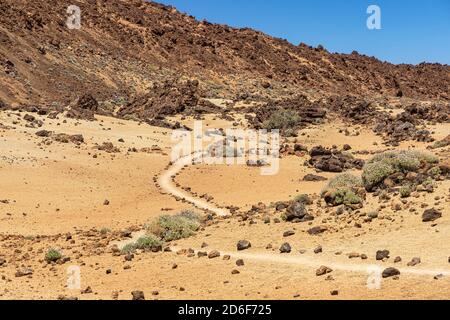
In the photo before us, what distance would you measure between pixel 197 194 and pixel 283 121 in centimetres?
2248

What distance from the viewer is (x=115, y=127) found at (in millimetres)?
47156

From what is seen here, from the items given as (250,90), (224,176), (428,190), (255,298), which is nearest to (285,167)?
(224,176)

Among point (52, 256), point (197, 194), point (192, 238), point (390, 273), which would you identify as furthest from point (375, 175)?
point (197, 194)

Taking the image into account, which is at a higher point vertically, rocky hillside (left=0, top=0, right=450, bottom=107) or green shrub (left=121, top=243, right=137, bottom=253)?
rocky hillside (left=0, top=0, right=450, bottom=107)

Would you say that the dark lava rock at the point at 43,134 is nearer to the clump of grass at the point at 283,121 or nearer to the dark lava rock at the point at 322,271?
the clump of grass at the point at 283,121

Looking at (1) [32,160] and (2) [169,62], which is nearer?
(1) [32,160]

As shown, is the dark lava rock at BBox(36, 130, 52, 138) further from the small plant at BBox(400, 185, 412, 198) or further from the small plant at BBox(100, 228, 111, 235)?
the small plant at BBox(400, 185, 412, 198)

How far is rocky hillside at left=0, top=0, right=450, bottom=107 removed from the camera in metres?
67.8

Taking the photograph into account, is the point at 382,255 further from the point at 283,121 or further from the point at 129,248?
the point at 283,121

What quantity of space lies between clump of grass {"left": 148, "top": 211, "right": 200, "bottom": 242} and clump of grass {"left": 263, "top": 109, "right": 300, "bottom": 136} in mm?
30243

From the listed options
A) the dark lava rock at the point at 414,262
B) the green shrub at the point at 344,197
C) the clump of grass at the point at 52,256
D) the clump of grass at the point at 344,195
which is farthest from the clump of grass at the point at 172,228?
the dark lava rock at the point at 414,262

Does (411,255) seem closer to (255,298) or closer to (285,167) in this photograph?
(255,298)

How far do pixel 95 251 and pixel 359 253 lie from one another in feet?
24.2

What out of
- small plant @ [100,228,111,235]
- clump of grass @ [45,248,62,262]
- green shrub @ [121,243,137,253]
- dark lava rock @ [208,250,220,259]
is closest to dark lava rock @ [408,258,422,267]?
dark lava rock @ [208,250,220,259]
